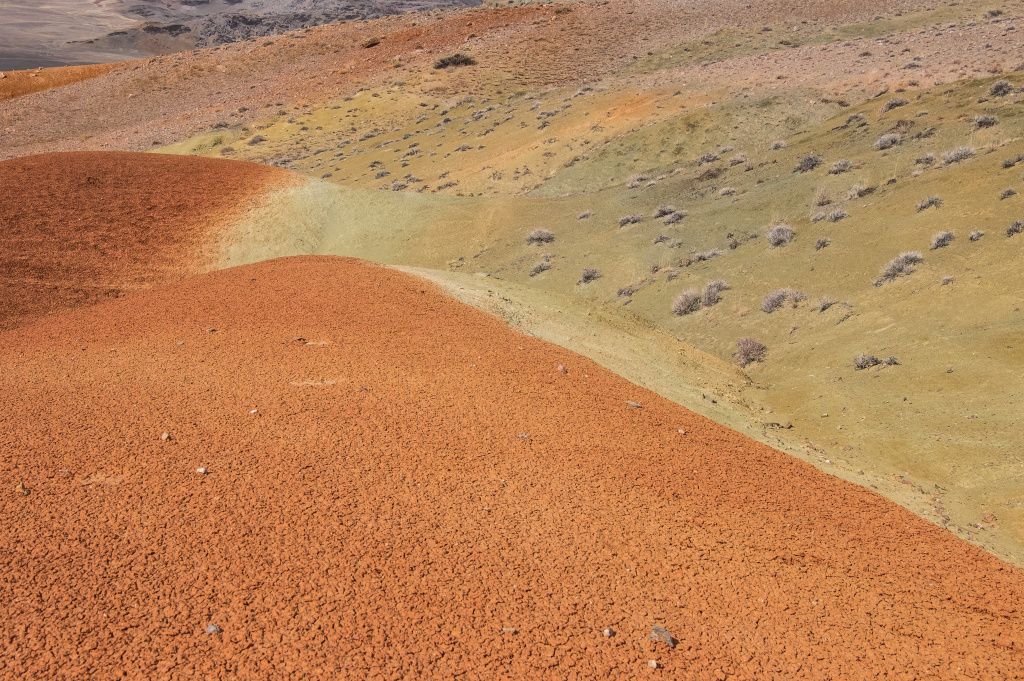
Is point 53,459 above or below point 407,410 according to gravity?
above

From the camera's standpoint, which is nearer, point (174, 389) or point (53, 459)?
point (53, 459)

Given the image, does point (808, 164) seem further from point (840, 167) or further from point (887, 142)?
point (887, 142)

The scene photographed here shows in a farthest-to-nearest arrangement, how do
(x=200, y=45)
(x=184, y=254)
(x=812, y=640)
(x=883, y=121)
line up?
(x=200, y=45), (x=883, y=121), (x=184, y=254), (x=812, y=640)

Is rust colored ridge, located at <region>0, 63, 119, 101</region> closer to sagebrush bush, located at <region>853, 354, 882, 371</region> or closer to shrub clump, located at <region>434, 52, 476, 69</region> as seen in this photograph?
shrub clump, located at <region>434, 52, 476, 69</region>

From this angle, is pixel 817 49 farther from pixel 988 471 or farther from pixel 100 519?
pixel 100 519

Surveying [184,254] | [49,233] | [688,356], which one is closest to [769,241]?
[688,356]

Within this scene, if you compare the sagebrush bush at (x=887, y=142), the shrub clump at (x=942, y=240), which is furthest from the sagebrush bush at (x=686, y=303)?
the sagebrush bush at (x=887, y=142)
